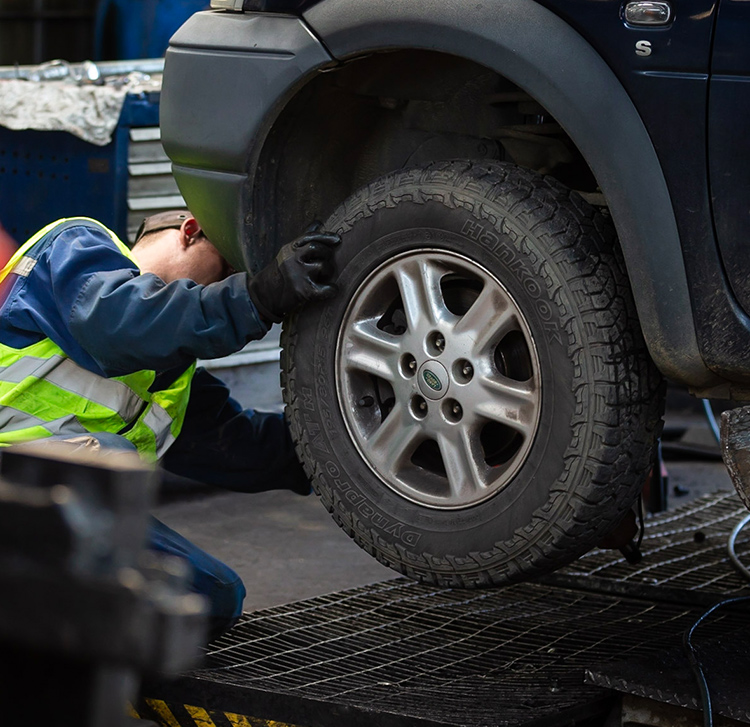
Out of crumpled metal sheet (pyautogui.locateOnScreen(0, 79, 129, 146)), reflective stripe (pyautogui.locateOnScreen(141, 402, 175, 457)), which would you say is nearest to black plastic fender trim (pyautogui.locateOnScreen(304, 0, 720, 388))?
reflective stripe (pyautogui.locateOnScreen(141, 402, 175, 457))

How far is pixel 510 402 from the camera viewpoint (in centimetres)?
199

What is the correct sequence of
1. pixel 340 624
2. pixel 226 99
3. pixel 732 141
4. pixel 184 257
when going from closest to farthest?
1. pixel 732 141
2. pixel 226 99
3. pixel 184 257
4. pixel 340 624

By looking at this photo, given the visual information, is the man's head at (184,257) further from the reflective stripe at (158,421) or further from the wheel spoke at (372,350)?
the wheel spoke at (372,350)

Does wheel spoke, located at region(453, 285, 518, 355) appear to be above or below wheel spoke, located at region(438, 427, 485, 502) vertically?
above

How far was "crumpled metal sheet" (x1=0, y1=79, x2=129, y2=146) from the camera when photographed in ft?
13.6

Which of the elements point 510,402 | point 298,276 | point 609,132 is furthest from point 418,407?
point 609,132

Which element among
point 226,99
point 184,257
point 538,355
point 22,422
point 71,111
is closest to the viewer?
point 538,355

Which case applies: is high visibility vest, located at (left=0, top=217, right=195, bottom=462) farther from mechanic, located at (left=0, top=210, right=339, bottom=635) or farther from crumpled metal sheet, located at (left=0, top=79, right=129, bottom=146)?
crumpled metal sheet, located at (left=0, top=79, right=129, bottom=146)

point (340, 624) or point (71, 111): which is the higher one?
point (71, 111)

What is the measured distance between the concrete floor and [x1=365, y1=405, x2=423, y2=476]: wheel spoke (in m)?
1.40

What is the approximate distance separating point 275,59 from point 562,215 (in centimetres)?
64

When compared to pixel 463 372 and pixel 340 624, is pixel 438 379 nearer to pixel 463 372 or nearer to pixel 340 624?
pixel 463 372

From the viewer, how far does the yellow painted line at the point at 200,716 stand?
2340mm

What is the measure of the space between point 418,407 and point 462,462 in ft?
0.44
